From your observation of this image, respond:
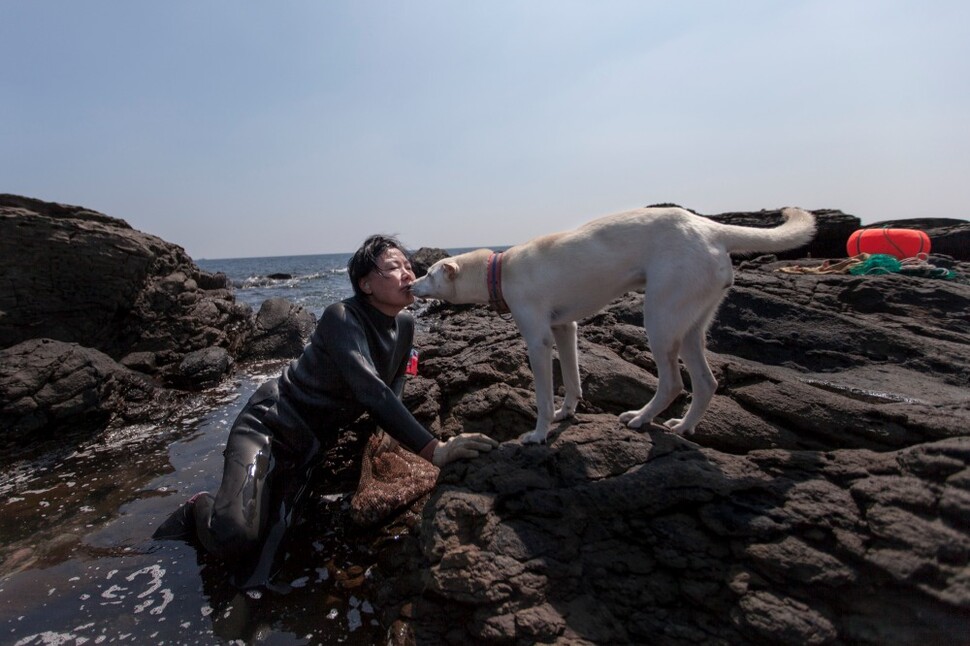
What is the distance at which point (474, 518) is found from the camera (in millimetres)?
2674

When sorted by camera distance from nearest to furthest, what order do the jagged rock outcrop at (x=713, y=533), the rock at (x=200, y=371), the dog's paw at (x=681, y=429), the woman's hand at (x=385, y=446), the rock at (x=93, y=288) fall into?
the jagged rock outcrop at (x=713, y=533) < the dog's paw at (x=681, y=429) < the woman's hand at (x=385, y=446) < the rock at (x=93, y=288) < the rock at (x=200, y=371)

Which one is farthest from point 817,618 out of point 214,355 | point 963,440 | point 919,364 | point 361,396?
point 214,355

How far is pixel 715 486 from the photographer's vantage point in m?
2.49

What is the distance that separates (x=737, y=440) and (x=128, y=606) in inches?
166

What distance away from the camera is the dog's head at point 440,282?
397cm

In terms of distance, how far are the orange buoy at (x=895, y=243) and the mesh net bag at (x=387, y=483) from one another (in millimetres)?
9916

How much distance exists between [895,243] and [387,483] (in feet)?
35.4

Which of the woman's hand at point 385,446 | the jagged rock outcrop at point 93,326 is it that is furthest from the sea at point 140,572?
the jagged rock outcrop at point 93,326

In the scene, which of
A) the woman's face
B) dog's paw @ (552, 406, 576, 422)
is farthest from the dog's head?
dog's paw @ (552, 406, 576, 422)

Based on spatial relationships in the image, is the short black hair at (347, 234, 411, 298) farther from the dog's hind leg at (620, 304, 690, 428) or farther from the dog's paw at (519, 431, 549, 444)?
the dog's hind leg at (620, 304, 690, 428)

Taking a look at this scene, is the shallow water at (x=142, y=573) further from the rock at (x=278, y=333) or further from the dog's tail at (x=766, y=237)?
the rock at (x=278, y=333)

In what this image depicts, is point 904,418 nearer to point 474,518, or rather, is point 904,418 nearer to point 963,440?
point 963,440

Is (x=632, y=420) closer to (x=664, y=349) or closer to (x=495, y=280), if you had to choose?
(x=664, y=349)

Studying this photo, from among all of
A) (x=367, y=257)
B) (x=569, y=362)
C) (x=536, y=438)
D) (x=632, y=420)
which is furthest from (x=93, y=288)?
(x=632, y=420)
